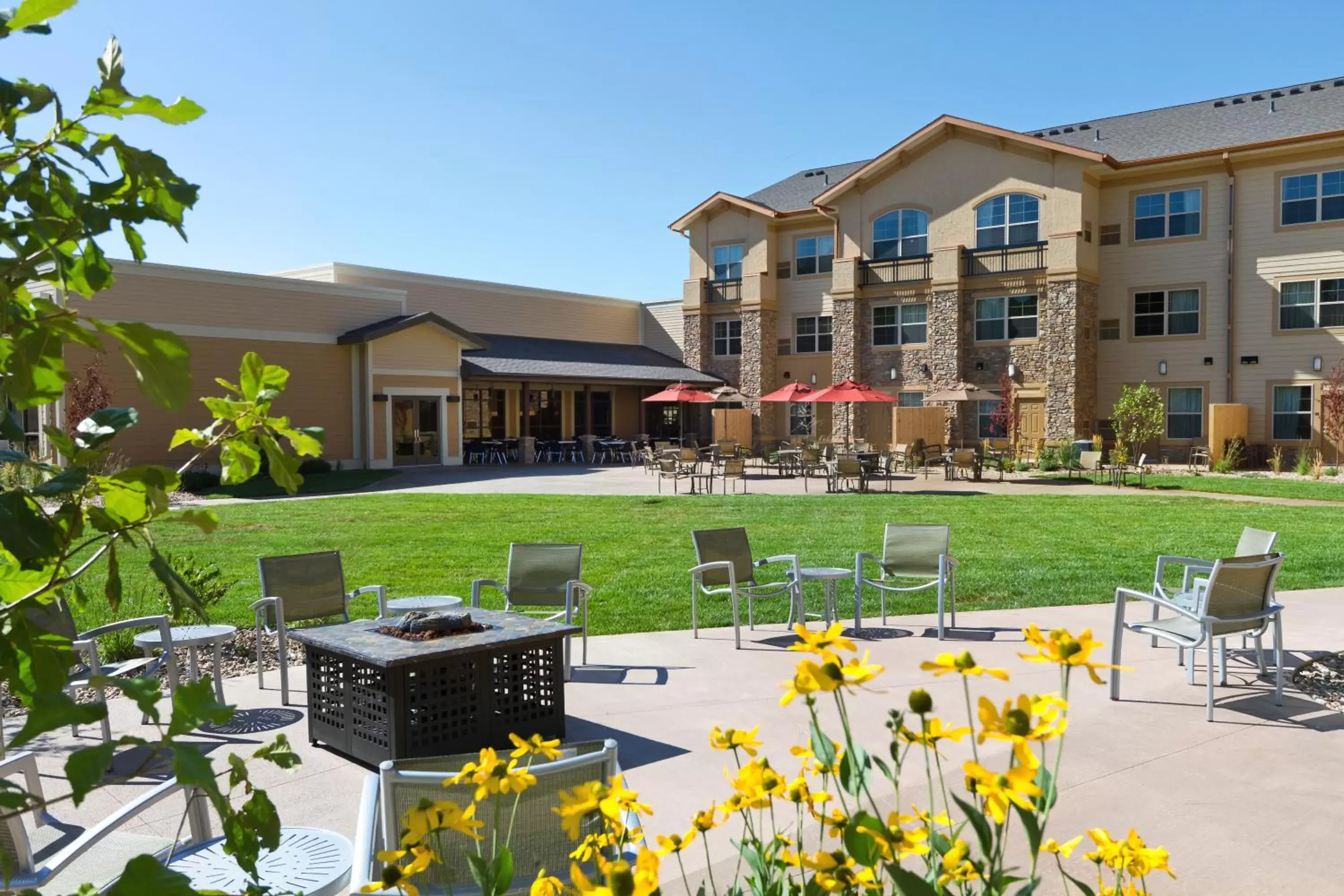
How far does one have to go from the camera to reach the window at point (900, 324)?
33938 mm

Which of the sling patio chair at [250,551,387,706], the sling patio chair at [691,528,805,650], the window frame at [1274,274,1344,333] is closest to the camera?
the sling patio chair at [250,551,387,706]

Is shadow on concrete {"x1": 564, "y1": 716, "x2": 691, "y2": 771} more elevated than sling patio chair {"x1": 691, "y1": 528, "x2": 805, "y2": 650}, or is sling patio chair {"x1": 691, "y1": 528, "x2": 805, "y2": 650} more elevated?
sling patio chair {"x1": 691, "y1": 528, "x2": 805, "y2": 650}

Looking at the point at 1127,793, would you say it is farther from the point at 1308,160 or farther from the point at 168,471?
the point at 1308,160

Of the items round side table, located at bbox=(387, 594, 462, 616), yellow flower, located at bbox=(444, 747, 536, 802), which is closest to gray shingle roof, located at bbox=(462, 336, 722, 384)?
round side table, located at bbox=(387, 594, 462, 616)

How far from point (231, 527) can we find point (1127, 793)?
1444 centimetres

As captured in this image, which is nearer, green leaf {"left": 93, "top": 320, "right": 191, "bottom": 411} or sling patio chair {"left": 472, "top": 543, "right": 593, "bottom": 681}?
green leaf {"left": 93, "top": 320, "right": 191, "bottom": 411}

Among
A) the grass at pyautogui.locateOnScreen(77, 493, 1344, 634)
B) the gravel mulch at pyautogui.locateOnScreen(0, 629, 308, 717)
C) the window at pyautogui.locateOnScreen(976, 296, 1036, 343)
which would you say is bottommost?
the gravel mulch at pyautogui.locateOnScreen(0, 629, 308, 717)

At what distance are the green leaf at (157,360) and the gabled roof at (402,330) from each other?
96.9 feet

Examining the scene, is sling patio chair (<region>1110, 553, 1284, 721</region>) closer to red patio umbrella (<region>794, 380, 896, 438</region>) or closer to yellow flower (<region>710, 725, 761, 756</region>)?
Result: yellow flower (<region>710, 725, 761, 756</region>)

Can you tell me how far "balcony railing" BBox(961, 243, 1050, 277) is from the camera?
31422 millimetres

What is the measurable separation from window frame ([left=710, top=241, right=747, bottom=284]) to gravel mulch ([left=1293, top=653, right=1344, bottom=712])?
32.6 meters

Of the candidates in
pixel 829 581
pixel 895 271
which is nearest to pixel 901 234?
pixel 895 271

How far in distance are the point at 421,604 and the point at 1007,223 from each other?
28791 millimetres

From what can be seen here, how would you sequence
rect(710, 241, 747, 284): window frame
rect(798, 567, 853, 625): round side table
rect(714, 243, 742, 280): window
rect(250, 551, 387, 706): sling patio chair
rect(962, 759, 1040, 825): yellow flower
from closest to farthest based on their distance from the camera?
rect(962, 759, 1040, 825): yellow flower
rect(250, 551, 387, 706): sling patio chair
rect(798, 567, 853, 625): round side table
rect(710, 241, 747, 284): window frame
rect(714, 243, 742, 280): window
